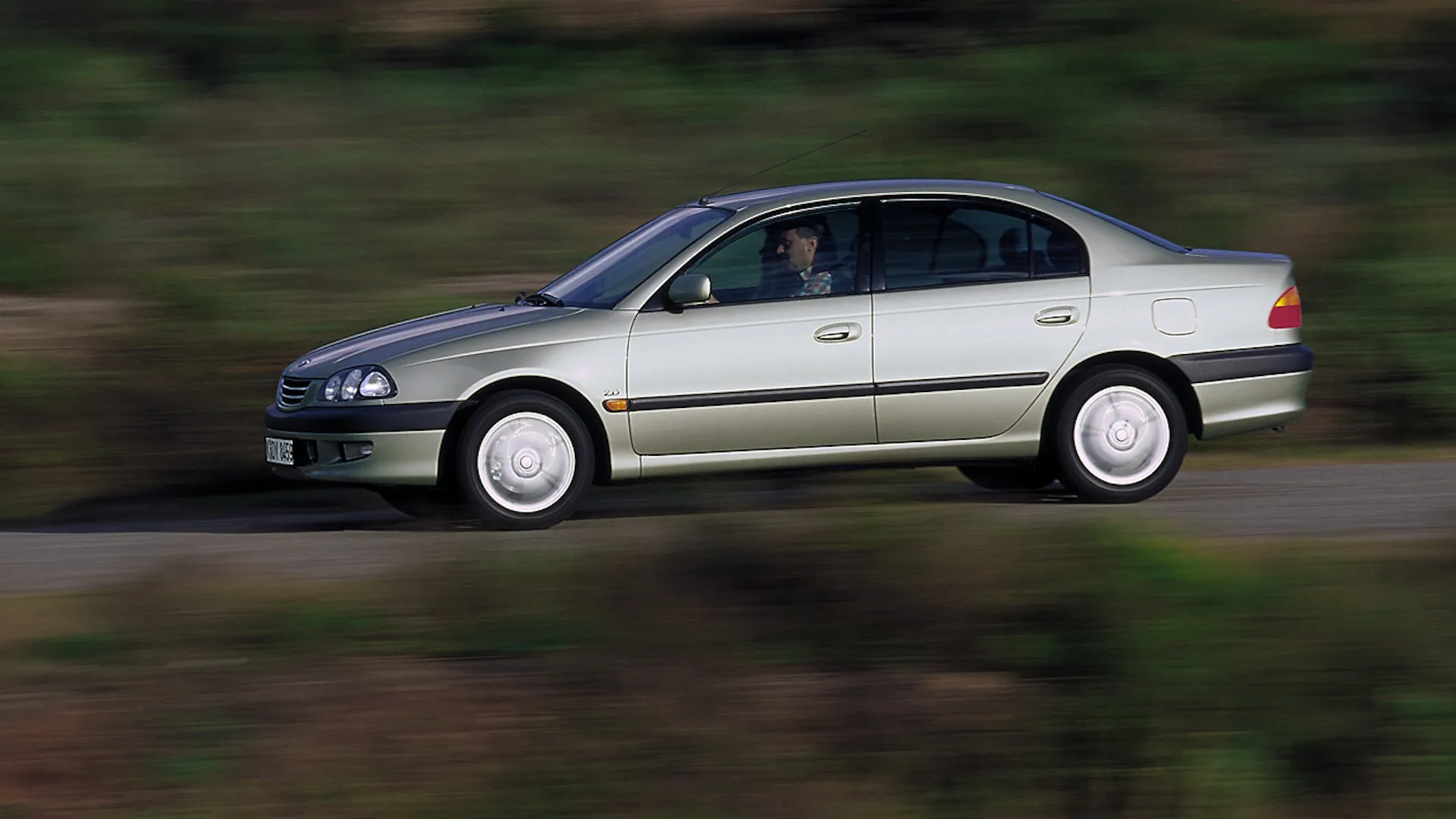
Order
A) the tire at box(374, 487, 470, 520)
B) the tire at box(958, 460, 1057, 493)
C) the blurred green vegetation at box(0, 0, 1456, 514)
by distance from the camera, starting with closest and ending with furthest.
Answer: the tire at box(374, 487, 470, 520) < the tire at box(958, 460, 1057, 493) < the blurred green vegetation at box(0, 0, 1456, 514)

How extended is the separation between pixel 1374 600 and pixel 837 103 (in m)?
10.1

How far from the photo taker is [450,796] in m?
5.20

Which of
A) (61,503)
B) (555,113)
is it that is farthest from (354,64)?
(61,503)

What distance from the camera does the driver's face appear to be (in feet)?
28.0

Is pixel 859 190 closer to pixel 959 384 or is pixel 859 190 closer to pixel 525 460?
pixel 959 384

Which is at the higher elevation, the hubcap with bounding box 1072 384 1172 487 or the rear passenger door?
the rear passenger door

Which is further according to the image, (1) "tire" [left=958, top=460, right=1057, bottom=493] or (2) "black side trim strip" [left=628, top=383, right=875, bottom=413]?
(1) "tire" [left=958, top=460, right=1057, bottom=493]

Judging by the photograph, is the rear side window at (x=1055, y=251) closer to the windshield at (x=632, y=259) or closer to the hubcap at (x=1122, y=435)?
the hubcap at (x=1122, y=435)

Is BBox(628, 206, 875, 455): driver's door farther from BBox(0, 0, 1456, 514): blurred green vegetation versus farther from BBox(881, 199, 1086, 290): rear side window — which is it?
BBox(0, 0, 1456, 514): blurred green vegetation

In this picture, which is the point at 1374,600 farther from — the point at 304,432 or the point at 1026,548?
the point at 304,432

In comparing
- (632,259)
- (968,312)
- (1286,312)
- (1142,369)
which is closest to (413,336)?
(632,259)

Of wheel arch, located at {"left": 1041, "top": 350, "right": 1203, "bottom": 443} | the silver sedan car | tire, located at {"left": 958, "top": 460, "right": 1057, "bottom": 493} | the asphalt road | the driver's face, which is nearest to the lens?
the asphalt road

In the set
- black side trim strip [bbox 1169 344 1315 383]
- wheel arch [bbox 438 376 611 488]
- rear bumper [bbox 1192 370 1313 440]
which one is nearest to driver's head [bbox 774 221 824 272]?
wheel arch [bbox 438 376 611 488]

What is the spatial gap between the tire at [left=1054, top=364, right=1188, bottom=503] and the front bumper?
2.84m
